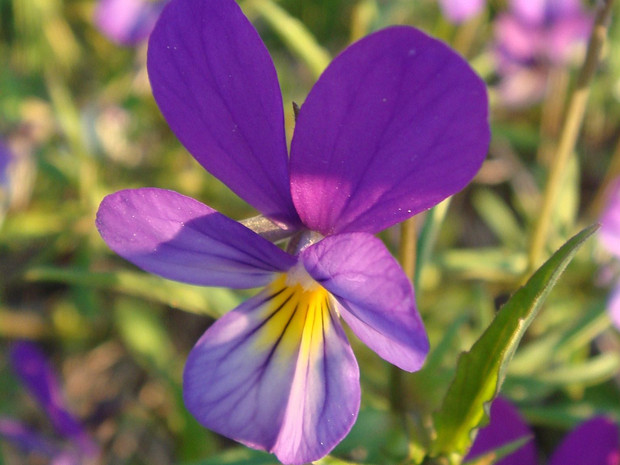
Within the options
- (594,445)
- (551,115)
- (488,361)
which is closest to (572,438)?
(594,445)

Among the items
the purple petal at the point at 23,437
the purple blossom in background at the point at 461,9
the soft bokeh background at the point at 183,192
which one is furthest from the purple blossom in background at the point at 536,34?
the purple petal at the point at 23,437

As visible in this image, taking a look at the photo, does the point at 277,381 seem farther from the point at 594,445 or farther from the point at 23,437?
the point at 23,437

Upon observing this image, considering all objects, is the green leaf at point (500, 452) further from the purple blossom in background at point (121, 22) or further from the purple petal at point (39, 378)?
the purple blossom in background at point (121, 22)

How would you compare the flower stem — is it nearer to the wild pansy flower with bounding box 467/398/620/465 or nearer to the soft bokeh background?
the soft bokeh background

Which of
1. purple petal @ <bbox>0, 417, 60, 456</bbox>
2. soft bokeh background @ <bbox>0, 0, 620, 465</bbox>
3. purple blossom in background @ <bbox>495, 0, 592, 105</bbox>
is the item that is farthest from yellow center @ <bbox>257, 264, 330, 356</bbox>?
purple blossom in background @ <bbox>495, 0, 592, 105</bbox>

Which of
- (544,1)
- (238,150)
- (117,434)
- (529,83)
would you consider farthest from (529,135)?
(238,150)

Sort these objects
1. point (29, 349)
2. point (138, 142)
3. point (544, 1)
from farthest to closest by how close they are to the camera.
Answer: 1. point (138, 142)
2. point (544, 1)
3. point (29, 349)

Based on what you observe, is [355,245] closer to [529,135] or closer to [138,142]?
[529,135]
